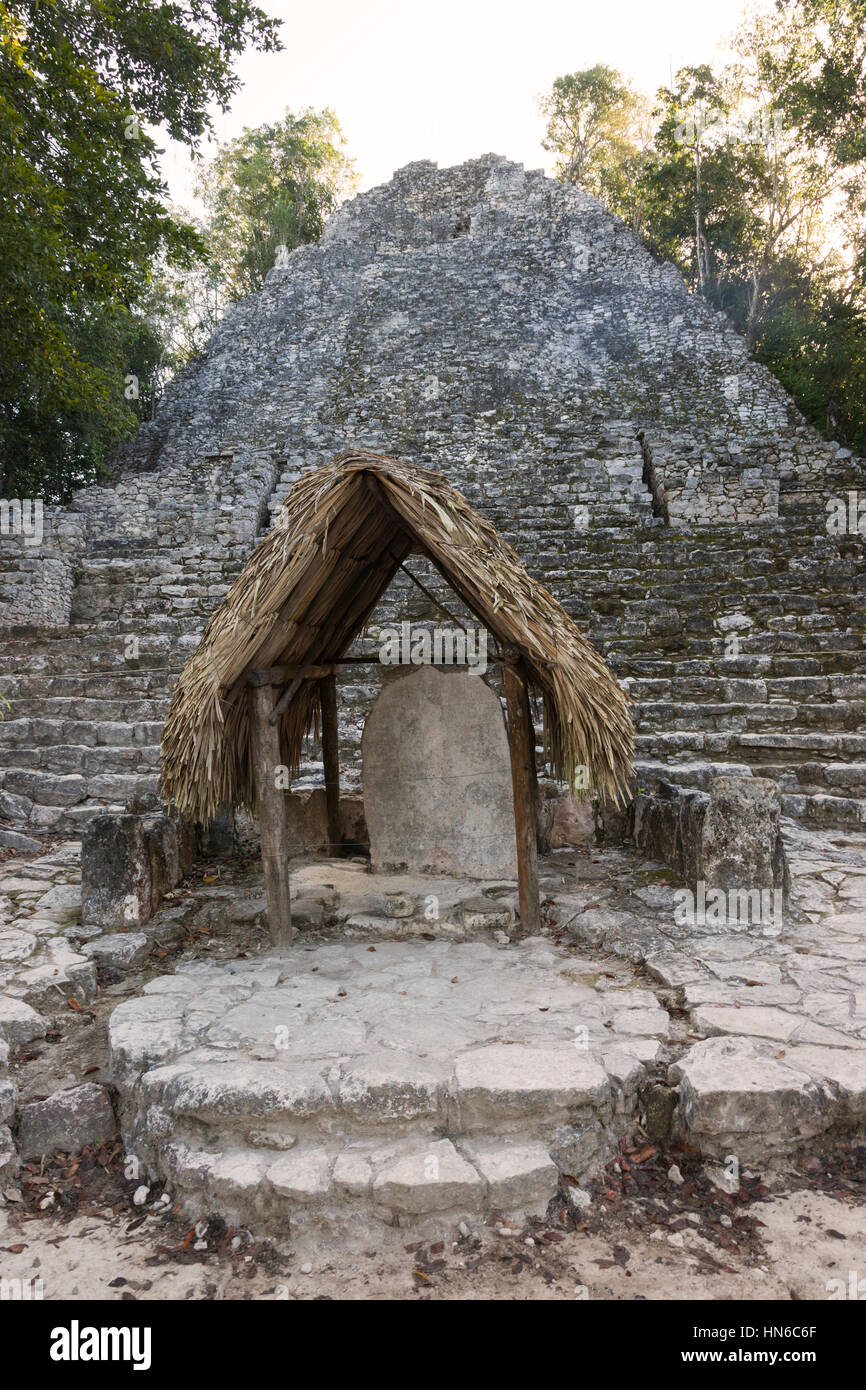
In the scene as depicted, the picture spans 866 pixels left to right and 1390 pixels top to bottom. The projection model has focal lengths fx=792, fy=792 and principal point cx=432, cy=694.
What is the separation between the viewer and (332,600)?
430cm

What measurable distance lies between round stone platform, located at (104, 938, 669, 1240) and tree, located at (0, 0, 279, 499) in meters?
7.48

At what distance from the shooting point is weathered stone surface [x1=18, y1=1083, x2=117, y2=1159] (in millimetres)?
2770

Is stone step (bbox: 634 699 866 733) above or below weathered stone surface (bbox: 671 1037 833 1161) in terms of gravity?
above

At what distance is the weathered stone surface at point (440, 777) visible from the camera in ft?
15.8

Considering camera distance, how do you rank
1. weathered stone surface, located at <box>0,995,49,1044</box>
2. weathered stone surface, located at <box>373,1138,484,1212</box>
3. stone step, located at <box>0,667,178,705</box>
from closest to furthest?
weathered stone surface, located at <box>373,1138,484,1212</box>
weathered stone surface, located at <box>0,995,49,1044</box>
stone step, located at <box>0,667,178,705</box>

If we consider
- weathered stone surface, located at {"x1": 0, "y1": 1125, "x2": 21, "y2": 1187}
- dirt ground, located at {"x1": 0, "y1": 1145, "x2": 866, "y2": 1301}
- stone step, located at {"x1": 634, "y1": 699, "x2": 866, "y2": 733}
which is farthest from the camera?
stone step, located at {"x1": 634, "y1": 699, "x2": 866, "y2": 733}

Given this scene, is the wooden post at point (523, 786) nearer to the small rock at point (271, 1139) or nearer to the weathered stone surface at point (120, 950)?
the small rock at point (271, 1139)

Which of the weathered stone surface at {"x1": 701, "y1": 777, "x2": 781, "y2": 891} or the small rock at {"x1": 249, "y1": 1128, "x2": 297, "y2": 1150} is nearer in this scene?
the small rock at {"x1": 249, "y1": 1128, "x2": 297, "y2": 1150}

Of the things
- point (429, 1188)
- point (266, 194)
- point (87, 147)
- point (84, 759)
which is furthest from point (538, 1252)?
point (266, 194)

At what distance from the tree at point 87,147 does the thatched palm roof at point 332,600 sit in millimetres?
5753

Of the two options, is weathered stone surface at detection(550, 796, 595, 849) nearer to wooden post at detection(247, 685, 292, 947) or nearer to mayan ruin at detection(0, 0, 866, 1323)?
mayan ruin at detection(0, 0, 866, 1323)

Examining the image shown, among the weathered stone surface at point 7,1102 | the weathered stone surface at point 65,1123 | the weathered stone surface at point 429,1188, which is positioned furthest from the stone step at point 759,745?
the weathered stone surface at point 7,1102

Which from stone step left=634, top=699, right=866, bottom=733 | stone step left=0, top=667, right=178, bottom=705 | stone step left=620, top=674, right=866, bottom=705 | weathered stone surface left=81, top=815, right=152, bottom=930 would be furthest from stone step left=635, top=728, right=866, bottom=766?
stone step left=0, top=667, right=178, bottom=705

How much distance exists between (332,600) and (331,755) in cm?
135
